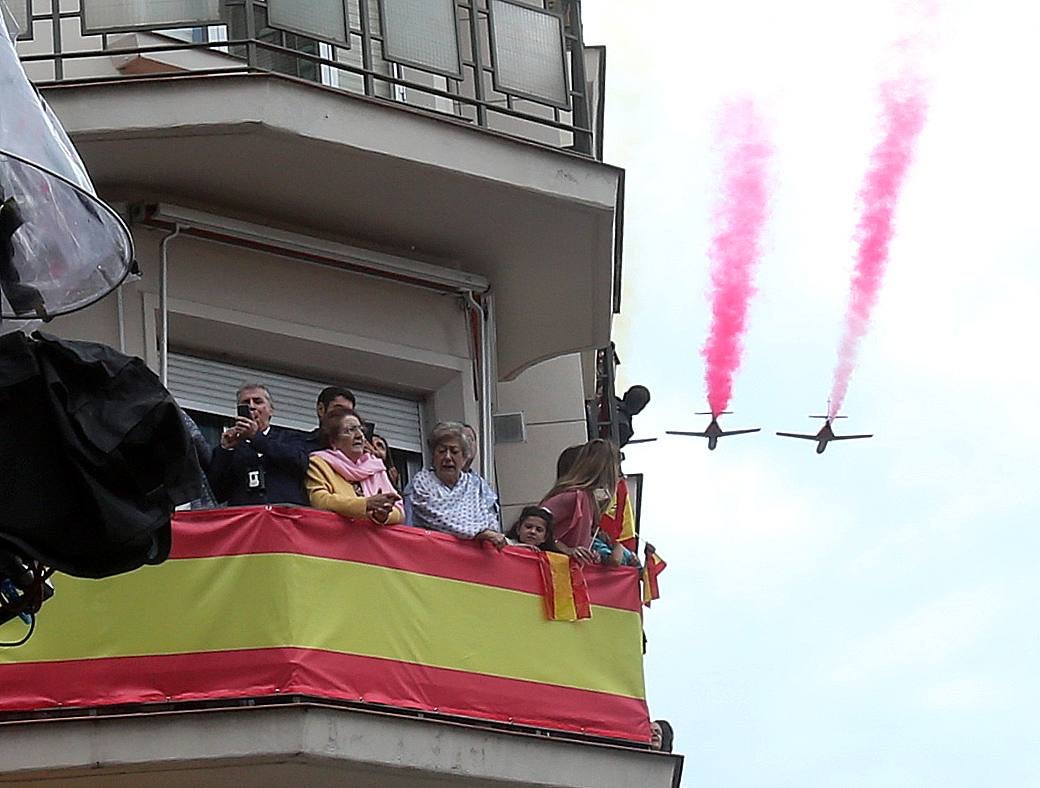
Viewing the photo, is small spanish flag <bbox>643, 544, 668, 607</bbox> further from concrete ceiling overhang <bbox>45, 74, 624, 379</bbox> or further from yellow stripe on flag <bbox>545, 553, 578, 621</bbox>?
concrete ceiling overhang <bbox>45, 74, 624, 379</bbox>

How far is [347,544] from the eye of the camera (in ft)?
36.0

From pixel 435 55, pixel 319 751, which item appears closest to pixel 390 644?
pixel 319 751

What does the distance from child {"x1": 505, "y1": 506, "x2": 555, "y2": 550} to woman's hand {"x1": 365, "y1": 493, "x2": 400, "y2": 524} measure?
1.06 meters

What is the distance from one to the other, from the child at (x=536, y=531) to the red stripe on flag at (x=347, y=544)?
0.16 meters

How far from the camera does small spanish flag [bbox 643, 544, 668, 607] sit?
12.4 m

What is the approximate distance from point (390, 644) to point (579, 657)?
1.17 meters

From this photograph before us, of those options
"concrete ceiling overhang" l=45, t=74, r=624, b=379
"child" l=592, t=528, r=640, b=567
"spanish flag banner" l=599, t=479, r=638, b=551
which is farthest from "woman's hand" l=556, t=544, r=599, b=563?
"concrete ceiling overhang" l=45, t=74, r=624, b=379

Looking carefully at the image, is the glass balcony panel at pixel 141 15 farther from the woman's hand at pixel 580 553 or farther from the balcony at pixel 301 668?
the woman's hand at pixel 580 553

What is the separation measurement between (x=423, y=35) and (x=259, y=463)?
2.89m

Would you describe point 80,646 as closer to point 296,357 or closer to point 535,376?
point 296,357

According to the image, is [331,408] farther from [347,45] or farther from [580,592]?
[347,45]

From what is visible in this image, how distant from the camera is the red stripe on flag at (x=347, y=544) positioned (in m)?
10.8

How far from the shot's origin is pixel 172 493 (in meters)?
6.09

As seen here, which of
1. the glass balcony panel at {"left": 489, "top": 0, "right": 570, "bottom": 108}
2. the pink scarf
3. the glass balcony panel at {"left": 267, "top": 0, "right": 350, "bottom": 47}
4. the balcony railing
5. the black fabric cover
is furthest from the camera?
the glass balcony panel at {"left": 489, "top": 0, "right": 570, "bottom": 108}
